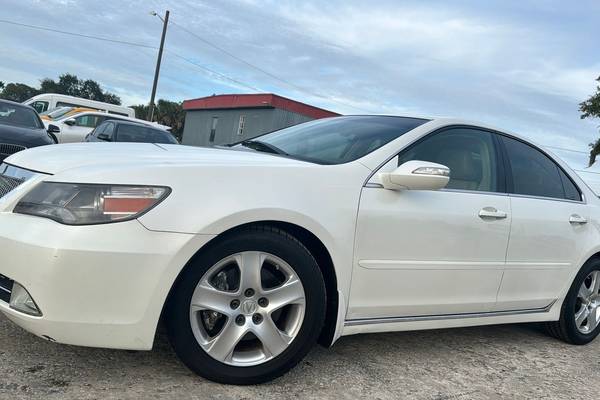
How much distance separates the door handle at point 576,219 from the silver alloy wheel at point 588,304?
498mm

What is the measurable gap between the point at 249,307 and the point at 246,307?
15mm

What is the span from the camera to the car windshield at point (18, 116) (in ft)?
27.6

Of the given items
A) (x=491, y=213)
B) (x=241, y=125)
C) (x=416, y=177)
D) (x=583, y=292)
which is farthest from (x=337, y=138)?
(x=241, y=125)

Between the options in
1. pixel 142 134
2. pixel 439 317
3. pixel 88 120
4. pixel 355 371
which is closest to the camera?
pixel 355 371

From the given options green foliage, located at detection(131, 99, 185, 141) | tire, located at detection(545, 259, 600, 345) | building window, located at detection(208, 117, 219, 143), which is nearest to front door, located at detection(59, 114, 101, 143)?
tire, located at detection(545, 259, 600, 345)

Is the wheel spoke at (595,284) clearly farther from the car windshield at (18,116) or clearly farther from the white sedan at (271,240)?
the car windshield at (18,116)

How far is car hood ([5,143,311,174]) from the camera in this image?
2553 millimetres

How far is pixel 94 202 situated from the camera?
236cm

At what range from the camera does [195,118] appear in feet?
120

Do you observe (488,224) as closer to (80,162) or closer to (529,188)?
(529,188)

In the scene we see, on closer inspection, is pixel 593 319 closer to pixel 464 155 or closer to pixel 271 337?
pixel 464 155

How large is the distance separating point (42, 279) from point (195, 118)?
35.3m

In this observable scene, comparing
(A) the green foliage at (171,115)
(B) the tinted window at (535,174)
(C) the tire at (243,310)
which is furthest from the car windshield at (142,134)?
(A) the green foliage at (171,115)

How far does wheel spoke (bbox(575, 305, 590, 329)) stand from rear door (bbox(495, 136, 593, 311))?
388 millimetres
